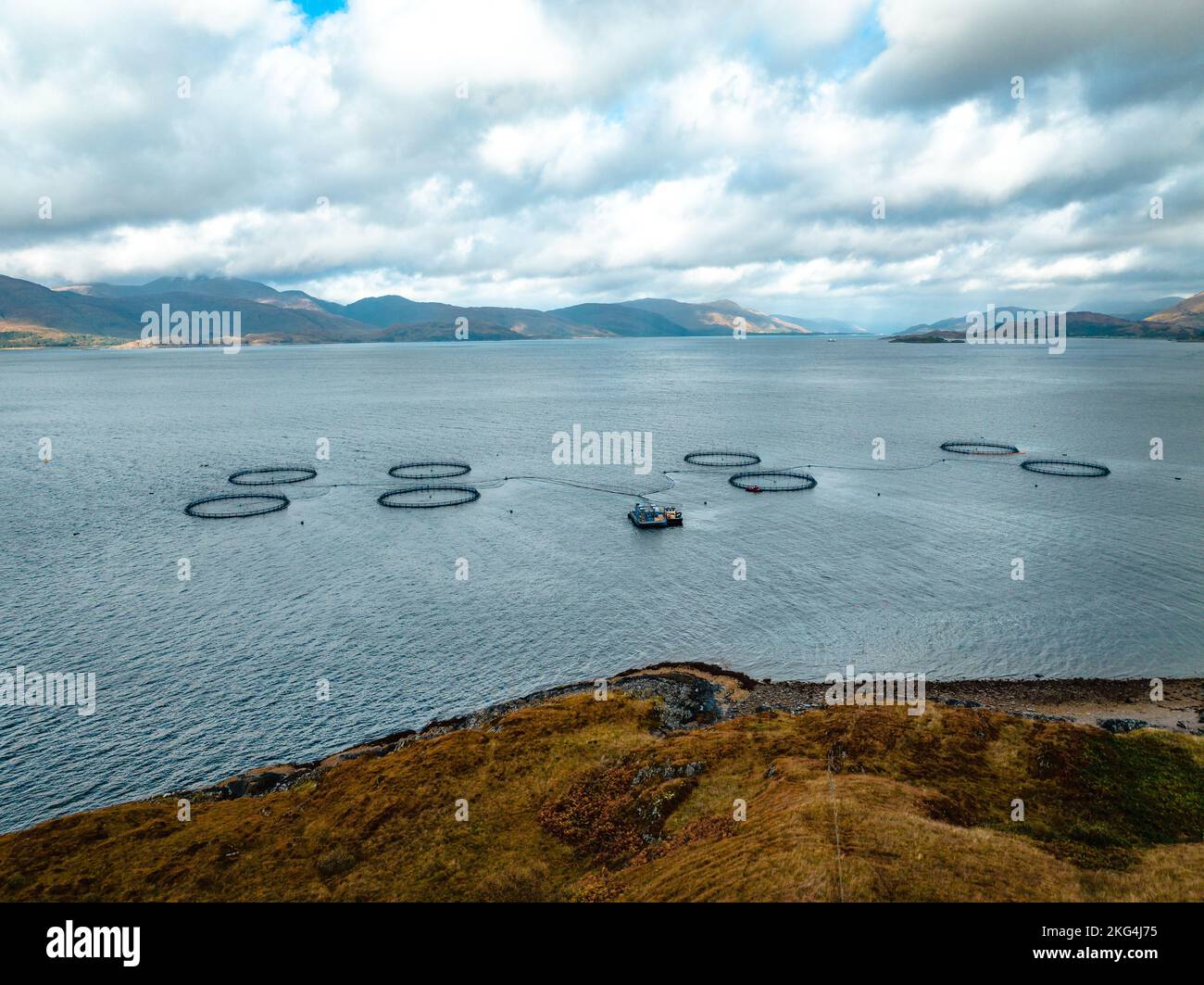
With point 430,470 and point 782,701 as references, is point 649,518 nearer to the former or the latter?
point 782,701

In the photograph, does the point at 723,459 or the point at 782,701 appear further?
the point at 723,459

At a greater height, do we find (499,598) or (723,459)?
(723,459)

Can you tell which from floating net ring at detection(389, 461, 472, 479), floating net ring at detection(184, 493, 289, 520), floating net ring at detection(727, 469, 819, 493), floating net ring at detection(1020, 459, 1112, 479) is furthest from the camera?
floating net ring at detection(389, 461, 472, 479)

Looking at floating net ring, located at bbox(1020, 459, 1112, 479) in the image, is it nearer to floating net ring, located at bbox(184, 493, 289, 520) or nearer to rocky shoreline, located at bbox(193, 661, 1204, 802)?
rocky shoreline, located at bbox(193, 661, 1204, 802)

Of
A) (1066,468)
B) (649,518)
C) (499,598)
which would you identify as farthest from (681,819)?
(1066,468)

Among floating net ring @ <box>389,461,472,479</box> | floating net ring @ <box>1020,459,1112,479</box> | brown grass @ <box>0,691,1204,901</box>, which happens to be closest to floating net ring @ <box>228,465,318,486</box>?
floating net ring @ <box>389,461,472,479</box>

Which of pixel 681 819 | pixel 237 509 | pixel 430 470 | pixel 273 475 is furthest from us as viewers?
pixel 430 470
